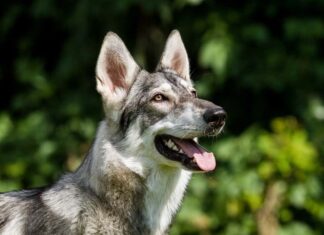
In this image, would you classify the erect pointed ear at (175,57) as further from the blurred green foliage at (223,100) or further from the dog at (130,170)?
the blurred green foliage at (223,100)

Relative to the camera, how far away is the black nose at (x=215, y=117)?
549 cm

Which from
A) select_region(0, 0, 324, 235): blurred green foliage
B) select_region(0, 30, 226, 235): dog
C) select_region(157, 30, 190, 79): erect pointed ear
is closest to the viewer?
select_region(0, 30, 226, 235): dog

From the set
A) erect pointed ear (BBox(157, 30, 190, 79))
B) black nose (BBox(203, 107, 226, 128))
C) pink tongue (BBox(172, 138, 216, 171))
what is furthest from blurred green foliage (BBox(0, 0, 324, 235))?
black nose (BBox(203, 107, 226, 128))

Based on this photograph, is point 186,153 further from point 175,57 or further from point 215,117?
point 175,57

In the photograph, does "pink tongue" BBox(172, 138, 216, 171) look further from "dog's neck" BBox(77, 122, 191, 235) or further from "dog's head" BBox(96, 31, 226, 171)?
"dog's neck" BBox(77, 122, 191, 235)

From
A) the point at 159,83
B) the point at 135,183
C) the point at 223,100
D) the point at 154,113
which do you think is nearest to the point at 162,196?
the point at 135,183

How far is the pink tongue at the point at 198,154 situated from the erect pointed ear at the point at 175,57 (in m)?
0.69

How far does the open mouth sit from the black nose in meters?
0.20

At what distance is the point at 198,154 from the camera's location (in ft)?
18.3

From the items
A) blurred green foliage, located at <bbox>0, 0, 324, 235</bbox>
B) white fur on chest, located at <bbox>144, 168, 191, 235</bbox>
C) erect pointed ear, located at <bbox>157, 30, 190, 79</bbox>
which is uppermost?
erect pointed ear, located at <bbox>157, 30, 190, 79</bbox>

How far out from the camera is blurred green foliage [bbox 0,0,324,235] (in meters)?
9.47

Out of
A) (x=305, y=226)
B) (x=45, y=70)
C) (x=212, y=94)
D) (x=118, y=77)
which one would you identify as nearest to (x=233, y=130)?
(x=212, y=94)

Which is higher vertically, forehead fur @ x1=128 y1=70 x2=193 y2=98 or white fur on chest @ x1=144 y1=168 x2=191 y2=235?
forehead fur @ x1=128 y1=70 x2=193 y2=98

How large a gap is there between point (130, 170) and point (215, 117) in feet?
1.89
